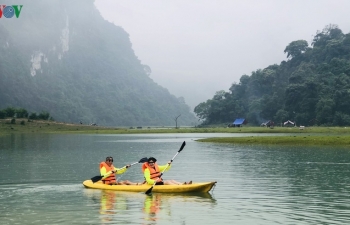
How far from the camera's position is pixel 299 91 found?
5221 inches

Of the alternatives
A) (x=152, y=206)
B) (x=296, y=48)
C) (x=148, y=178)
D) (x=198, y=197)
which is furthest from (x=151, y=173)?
(x=296, y=48)

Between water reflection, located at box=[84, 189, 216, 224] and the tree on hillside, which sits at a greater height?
the tree on hillside

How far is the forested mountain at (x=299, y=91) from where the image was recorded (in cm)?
12394

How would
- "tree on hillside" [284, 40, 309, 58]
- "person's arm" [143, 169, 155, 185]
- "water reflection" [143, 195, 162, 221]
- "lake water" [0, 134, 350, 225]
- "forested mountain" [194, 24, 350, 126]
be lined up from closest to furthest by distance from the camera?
"lake water" [0, 134, 350, 225] → "water reflection" [143, 195, 162, 221] → "person's arm" [143, 169, 155, 185] → "forested mountain" [194, 24, 350, 126] → "tree on hillside" [284, 40, 309, 58]

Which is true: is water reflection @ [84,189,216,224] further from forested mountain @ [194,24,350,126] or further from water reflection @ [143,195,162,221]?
forested mountain @ [194,24,350,126]

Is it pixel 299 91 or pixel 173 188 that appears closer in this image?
pixel 173 188

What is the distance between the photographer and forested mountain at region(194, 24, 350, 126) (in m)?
124

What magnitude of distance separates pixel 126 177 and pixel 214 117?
139303 mm

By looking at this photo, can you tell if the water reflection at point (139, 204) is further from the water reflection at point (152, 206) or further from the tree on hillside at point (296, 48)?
the tree on hillside at point (296, 48)

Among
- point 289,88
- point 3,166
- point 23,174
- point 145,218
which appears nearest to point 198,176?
point 23,174

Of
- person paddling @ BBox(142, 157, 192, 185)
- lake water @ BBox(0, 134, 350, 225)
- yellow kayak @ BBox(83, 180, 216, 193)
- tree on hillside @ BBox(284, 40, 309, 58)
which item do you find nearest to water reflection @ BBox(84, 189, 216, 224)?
lake water @ BBox(0, 134, 350, 225)

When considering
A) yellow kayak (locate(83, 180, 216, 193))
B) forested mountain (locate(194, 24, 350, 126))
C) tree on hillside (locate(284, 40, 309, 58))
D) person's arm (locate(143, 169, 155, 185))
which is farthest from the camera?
tree on hillside (locate(284, 40, 309, 58))

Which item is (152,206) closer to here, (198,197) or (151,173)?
(198,197)

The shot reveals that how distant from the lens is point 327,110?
119938 millimetres
